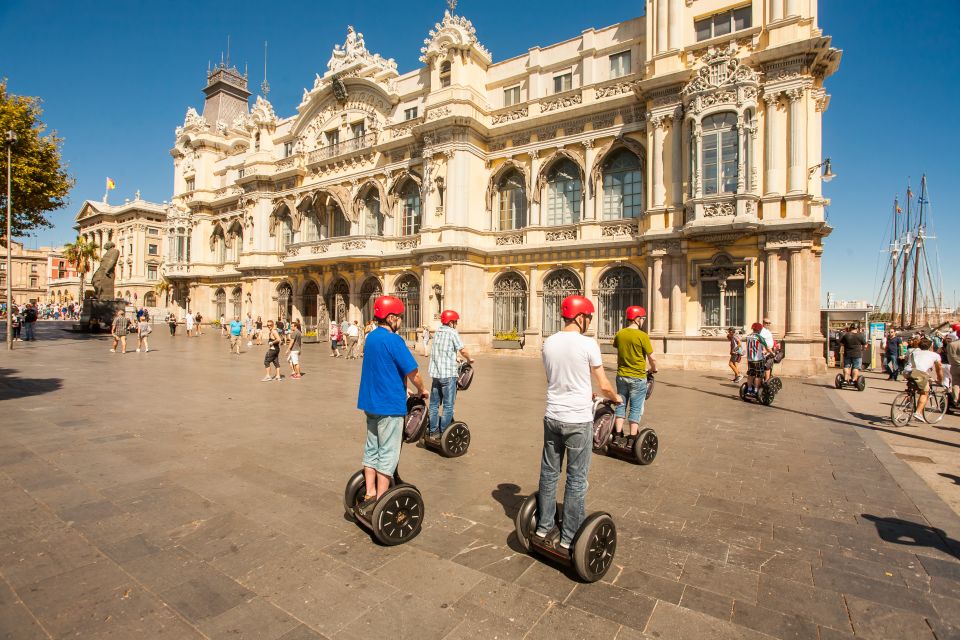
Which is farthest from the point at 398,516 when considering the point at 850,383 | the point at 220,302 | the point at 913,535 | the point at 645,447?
the point at 220,302

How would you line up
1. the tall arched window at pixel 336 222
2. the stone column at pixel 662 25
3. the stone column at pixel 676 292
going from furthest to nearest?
the tall arched window at pixel 336 222
the stone column at pixel 662 25
the stone column at pixel 676 292

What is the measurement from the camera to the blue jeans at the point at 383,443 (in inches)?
153

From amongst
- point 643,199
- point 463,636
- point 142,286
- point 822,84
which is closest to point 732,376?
point 643,199

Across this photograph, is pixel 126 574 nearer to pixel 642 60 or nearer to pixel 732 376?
pixel 732 376

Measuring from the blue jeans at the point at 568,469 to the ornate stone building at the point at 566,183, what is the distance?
15.7 meters

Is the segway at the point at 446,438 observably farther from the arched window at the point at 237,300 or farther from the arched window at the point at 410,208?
the arched window at the point at 237,300

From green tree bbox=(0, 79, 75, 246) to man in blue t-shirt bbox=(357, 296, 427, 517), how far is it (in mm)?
26338

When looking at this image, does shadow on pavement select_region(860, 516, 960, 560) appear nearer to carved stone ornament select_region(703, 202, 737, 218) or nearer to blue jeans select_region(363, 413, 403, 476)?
blue jeans select_region(363, 413, 403, 476)

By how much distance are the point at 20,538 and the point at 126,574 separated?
50.8 inches

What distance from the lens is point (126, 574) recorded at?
11.0 feet

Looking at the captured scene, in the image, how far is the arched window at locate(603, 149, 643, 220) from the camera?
20344 mm

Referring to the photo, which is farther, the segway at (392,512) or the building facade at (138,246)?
the building facade at (138,246)

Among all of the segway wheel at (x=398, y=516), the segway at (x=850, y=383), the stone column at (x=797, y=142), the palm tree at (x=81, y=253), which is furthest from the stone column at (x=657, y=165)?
the palm tree at (x=81, y=253)

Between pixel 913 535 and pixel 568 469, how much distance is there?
11.5 ft
